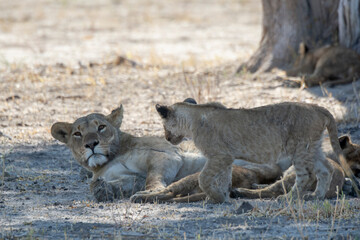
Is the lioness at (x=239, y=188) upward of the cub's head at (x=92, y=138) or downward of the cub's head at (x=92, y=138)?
downward

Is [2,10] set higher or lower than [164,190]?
higher

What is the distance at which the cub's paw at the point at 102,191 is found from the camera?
6.30 metres

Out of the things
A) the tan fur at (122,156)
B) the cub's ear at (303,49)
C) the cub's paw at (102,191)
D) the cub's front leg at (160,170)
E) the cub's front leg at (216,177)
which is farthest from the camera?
the cub's ear at (303,49)

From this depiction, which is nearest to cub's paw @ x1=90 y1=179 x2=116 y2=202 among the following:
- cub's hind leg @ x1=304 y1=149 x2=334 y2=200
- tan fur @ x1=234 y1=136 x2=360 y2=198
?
tan fur @ x1=234 y1=136 x2=360 y2=198

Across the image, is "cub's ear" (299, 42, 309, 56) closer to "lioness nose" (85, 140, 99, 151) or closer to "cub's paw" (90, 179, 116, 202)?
"lioness nose" (85, 140, 99, 151)

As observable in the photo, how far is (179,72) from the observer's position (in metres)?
13.2

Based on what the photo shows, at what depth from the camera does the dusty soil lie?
5246 mm

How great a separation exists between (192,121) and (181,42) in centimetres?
1154

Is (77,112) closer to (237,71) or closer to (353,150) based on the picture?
(237,71)

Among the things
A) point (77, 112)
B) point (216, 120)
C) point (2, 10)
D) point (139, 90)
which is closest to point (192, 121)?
point (216, 120)

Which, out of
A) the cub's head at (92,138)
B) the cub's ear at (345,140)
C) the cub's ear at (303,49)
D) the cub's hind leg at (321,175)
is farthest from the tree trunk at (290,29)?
the cub's hind leg at (321,175)

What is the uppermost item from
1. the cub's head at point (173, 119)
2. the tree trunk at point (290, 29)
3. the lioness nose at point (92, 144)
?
the tree trunk at point (290, 29)

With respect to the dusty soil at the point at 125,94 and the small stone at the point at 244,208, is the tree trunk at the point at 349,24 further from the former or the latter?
the small stone at the point at 244,208

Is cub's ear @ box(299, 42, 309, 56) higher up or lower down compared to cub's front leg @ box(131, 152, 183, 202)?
higher up
